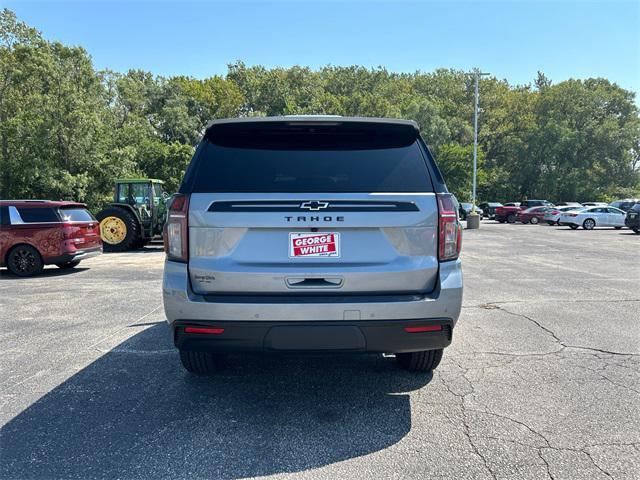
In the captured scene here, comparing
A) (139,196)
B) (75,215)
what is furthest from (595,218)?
(75,215)

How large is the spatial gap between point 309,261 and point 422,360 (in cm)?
161

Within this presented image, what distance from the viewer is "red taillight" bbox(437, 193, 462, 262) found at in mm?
3205

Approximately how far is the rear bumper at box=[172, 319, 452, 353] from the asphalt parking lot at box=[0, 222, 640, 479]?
60cm

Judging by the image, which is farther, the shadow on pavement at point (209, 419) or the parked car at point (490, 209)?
the parked car at point (490, 209)

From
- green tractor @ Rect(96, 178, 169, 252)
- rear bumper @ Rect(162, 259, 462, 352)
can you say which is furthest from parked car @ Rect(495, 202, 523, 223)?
rear bumper @ Rect(162, 259, 462, 352)

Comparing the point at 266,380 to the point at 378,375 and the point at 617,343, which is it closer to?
the point at 378,375

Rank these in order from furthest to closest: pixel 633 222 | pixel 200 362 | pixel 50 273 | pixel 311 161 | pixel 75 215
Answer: pixel 633 222 → pixel 50 273 → pixel 75 215 → pixel 200 362 → pixel 311 161

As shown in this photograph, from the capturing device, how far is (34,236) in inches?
401

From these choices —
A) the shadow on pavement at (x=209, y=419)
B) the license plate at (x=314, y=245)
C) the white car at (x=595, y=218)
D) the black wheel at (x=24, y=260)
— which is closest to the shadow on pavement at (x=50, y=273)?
the black wheel at (x=24, y=260)

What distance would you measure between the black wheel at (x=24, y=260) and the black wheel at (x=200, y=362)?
8049 mm

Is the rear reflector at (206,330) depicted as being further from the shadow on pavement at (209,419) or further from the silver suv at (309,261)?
the shadow on pavement at (209,419)

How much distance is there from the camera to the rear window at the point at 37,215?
10234 millimetres

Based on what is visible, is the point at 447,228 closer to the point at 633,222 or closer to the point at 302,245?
the point at 302,245

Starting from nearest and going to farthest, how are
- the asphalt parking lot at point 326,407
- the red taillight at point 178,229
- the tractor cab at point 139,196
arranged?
the asphalt parking lot at point 326,407, the red taillight at point 178,229, the tractor cab at point 139,196
